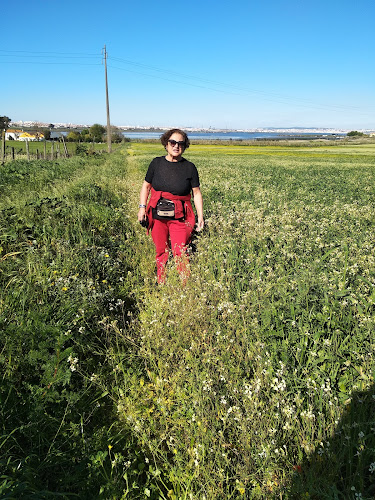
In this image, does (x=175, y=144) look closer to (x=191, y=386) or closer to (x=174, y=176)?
(x=174, y=176)

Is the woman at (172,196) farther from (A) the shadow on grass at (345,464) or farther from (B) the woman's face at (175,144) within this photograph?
(A) the shadow on grass at (345,464)

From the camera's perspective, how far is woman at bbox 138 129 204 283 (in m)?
4.89

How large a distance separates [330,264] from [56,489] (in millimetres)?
3782

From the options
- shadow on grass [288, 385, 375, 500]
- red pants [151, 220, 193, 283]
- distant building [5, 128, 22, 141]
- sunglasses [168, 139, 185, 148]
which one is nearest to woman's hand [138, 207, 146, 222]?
red pants [151, 220, 193, 283]

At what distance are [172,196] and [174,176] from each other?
299mm

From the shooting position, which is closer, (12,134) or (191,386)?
(191,386)

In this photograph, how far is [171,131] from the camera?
4.83 m

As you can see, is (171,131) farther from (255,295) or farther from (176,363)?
(176,363)

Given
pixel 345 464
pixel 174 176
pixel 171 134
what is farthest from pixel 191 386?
pixel 171 134

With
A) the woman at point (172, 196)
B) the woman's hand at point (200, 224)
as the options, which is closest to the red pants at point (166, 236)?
the woman at point (172, 196)

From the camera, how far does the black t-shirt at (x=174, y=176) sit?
4.90m

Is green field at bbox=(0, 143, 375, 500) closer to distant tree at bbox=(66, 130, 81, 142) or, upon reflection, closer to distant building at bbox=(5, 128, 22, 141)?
distant tree at bbox=(66, 130, 81, 142)

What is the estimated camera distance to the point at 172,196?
4.93 metres

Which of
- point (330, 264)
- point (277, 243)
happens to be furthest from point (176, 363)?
point (277, 243)
